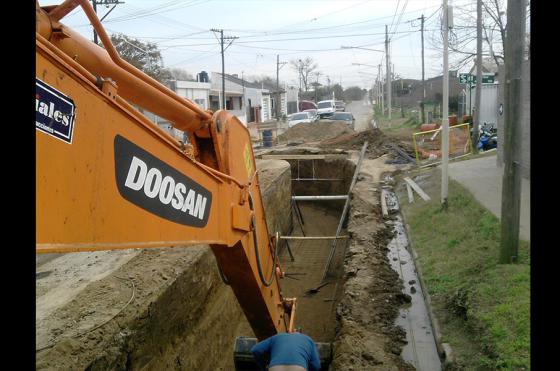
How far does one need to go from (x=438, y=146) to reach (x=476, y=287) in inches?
639

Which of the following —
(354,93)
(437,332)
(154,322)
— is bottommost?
(437,332)

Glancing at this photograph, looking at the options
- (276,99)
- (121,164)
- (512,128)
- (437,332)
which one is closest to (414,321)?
(437,332)

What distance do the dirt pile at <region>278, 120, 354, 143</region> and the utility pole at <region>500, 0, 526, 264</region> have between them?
22.7 meters

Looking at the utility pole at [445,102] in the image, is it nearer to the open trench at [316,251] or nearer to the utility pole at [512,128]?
the open trench at [316,251]

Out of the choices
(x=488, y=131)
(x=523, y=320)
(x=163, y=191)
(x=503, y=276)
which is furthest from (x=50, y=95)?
(x=488, y=131)

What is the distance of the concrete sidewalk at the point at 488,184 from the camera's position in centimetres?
843

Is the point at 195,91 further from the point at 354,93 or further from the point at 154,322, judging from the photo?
the point at 354,93

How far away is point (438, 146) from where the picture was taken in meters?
21.4

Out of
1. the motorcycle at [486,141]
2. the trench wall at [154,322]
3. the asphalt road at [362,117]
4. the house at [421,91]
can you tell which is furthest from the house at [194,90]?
the trench wall at [154,322]

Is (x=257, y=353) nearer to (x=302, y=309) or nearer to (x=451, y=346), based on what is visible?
(x=451, y=346)

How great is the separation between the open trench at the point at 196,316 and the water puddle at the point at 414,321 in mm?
140

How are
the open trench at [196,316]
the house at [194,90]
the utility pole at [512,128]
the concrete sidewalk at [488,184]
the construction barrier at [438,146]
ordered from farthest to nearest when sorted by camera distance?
the house at [194,90]
the construction barrier at [438,146]
the concrete sidewalk at [488,184]
the utility pole at [512,128]
the open trench at [196,316]

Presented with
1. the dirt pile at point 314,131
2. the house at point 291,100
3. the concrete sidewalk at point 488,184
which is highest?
the house at point 291,100

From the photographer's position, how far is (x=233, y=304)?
861cm
